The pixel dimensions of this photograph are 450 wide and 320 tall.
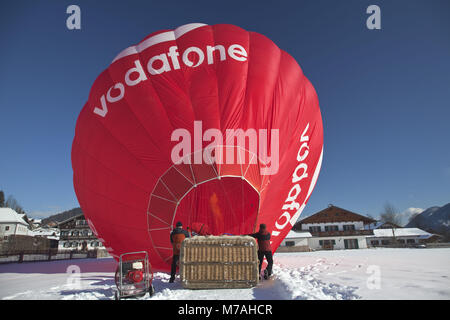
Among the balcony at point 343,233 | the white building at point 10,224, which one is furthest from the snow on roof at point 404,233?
the white building at point 10,224

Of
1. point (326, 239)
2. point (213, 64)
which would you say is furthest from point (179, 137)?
point (326, 239)

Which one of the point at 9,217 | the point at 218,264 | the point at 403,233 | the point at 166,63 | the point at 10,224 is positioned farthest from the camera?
the point at 9,217

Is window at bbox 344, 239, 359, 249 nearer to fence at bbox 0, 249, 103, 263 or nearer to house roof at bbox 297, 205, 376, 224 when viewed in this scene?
house roof at bbox 297, 205, 376, 224

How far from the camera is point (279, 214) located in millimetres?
7586

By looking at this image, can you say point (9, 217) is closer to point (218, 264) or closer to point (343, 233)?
point (343, 233)

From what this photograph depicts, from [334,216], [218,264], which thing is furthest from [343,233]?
[218,264]

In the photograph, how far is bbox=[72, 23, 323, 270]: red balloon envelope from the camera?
259 inches

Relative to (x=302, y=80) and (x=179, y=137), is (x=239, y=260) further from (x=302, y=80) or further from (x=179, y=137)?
(x=302, y=80)

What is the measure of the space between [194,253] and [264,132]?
11.3ft

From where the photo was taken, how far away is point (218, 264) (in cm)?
496

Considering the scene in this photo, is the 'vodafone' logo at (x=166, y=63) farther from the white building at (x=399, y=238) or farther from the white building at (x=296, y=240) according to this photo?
the white building at (x=399, y=238)

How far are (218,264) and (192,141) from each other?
2893 mm

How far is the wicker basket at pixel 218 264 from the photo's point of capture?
193 inches

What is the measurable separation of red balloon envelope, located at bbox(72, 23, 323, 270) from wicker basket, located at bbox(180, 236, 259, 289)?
1735mm
